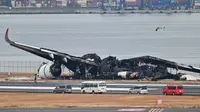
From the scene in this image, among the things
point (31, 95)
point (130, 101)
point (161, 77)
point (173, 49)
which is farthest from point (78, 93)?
point (173, 49)

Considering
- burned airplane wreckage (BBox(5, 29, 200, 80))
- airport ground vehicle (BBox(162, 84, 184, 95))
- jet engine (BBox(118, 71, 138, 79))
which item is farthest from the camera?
burned airplane wreckage (BBox(5, 29, 200, 80))

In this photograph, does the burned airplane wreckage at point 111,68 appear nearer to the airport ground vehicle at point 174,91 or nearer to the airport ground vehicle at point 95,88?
the airport ground vehicle at point 95,88

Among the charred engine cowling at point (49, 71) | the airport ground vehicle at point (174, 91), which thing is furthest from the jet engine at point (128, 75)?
the airport ground vehicle at point (174, 91)

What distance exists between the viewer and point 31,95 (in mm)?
58219

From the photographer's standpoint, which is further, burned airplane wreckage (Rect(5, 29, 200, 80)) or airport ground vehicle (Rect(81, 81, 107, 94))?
burned airplane wreckage (Rect(5, 29, 200, 80))

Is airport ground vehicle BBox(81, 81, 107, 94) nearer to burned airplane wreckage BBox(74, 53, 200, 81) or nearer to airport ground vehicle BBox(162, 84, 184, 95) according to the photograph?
airport ground vehicle BBox(162, 84, 184, 95)

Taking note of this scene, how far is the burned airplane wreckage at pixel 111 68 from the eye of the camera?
255 ft

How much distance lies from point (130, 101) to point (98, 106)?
410 centimetres

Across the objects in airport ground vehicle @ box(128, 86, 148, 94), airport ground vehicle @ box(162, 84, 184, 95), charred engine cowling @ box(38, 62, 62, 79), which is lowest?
charred engine cowling @ box(38, 62, 62, 79)

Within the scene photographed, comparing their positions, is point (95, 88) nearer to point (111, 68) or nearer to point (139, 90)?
point (139, 90)

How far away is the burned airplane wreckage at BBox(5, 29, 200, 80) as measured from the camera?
7788 cm

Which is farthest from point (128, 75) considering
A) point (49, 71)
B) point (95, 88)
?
point (95, 88)

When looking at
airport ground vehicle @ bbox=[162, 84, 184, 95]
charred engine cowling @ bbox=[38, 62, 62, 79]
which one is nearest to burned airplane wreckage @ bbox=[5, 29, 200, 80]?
charred engine cowling @ bbox=[38, 62, 62, 79]

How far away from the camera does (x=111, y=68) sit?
80062 mm
